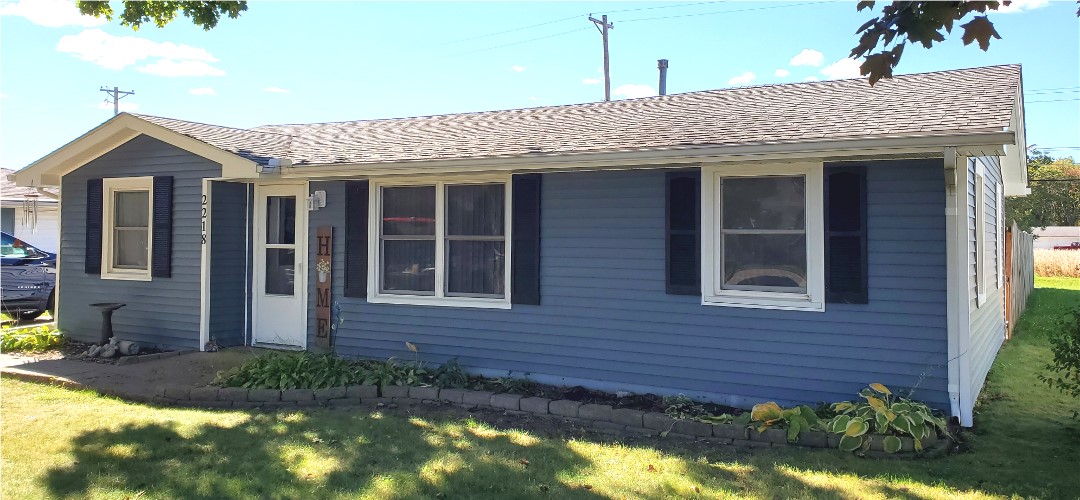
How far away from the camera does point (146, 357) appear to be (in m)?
8.48

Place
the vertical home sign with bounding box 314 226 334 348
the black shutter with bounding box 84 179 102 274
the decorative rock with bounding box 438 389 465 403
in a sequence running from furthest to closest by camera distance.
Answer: the black shutter with bounding box 84 179 102 274
the vertical home sign with bounding box 314 226 334 348
the decorative rock with bounding box 438 389 465 403

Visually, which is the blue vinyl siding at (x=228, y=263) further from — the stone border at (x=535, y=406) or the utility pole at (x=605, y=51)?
the utility pole at (x=605, y=51)

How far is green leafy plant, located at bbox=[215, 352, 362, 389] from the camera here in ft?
23.3

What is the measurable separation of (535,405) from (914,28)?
413 centimetres

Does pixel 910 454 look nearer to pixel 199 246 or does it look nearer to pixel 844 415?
pixel 844 415

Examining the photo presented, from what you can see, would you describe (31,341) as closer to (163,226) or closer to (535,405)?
(163,226)

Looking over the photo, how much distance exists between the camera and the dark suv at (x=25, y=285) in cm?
1218

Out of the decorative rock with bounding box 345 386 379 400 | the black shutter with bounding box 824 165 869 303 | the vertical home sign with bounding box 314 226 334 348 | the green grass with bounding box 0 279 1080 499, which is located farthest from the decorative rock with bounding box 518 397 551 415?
the vertical home sign with bounding box 314 226 334 348

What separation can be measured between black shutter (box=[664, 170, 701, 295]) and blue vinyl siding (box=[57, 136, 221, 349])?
5490 mm

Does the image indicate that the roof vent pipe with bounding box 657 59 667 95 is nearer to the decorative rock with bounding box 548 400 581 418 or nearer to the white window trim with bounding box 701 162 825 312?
the white window trim with bounding box 701 162 825 312

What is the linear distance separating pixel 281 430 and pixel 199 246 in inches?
158

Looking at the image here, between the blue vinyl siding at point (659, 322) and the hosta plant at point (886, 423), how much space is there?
1.37ft

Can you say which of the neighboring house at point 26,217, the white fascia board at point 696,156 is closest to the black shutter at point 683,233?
the white fascia board at point 696,156

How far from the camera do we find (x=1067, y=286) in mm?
21391
